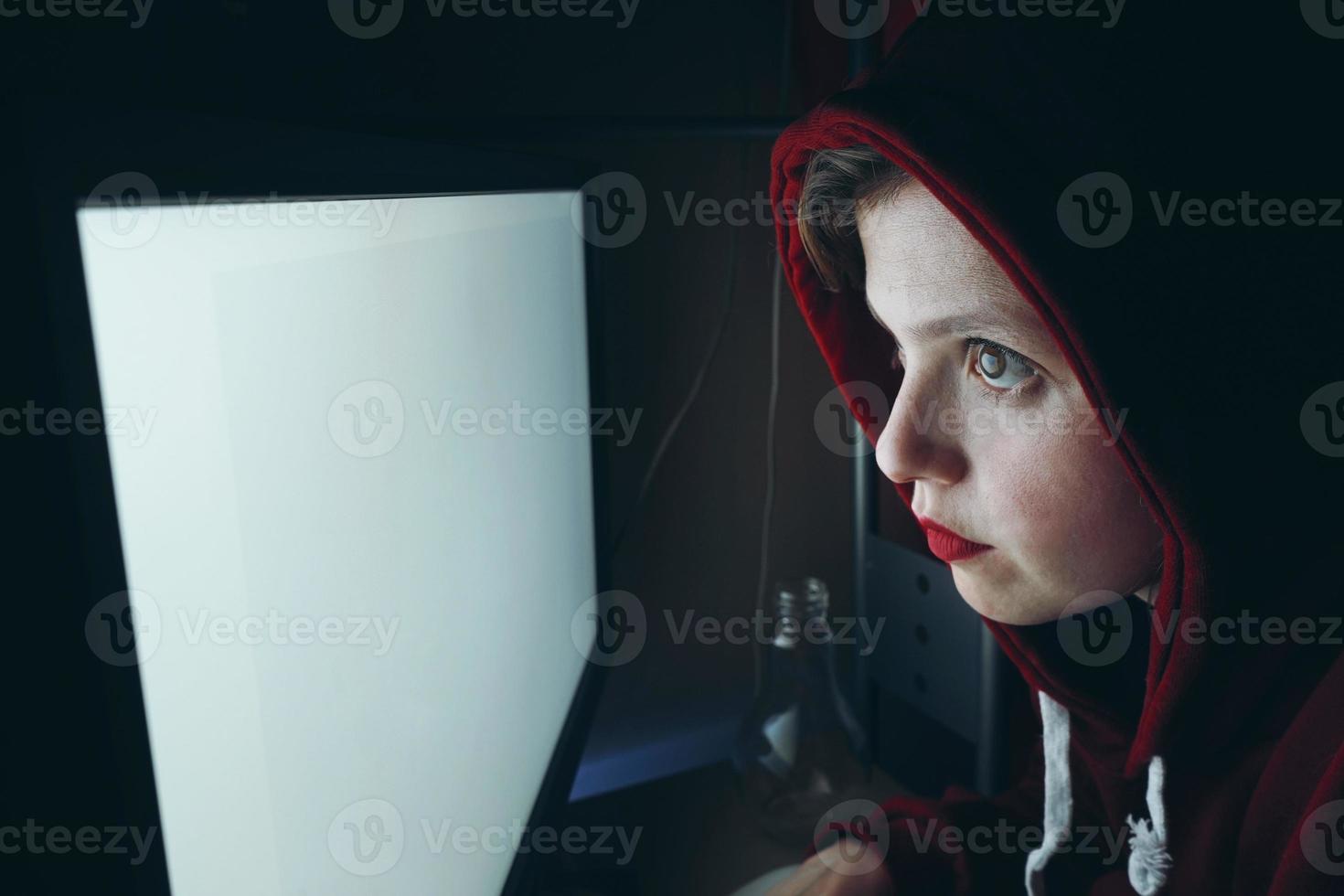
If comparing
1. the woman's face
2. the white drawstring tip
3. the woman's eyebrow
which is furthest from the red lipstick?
the white drawstring tip

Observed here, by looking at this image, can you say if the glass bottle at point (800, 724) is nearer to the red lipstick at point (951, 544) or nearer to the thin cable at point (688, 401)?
the thin cable at point (688, 401)

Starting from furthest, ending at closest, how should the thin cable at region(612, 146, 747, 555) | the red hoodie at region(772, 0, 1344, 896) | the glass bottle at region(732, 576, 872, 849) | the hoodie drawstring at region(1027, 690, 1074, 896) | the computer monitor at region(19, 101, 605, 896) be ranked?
the thin cable at region(612, 146, 747, 555) < the glass bottle at region(732, 576, 872, 849) < the hoodie drawstring at region(1027, 690, 1074, 896) < the red hoodie at region(772, 0, 1344, 896) < the computer monitor at region(19, 101, 605, 896)

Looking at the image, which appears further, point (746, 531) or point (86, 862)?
point (746, 531)

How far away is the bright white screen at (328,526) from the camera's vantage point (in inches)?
9.0

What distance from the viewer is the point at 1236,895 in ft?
1.79

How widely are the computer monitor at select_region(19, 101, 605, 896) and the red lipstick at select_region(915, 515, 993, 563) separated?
0.25m

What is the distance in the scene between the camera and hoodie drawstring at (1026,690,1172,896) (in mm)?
600

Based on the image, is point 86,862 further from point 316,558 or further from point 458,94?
point 458,94

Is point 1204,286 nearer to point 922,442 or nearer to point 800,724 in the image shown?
point 922,442

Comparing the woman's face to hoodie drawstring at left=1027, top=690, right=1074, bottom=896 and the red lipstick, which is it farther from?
hoodie drawstring at left=1027, top=690, right=1074, bottom=896

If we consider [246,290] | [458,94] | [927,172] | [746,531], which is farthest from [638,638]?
[246,290]

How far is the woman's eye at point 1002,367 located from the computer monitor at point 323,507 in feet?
0.86

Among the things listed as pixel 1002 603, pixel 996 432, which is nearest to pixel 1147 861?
pixel 1002 603

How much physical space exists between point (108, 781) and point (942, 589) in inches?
27.4
